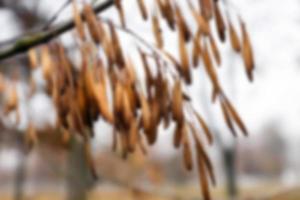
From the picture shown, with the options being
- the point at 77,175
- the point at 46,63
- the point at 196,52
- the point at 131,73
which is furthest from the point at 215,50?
the point at 77,175

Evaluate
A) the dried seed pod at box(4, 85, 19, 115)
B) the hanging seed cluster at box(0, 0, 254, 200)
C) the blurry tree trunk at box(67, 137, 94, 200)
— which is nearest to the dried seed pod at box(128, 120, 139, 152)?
the hanging seed cluster at box(0, 0, 254, 200)

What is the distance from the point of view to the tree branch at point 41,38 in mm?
A: 859

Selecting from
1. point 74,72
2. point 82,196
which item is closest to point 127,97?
point 74,72

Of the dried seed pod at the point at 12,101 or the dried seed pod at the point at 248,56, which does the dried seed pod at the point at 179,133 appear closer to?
the dried seed pod at the point at 248,56

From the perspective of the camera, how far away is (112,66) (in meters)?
0.79

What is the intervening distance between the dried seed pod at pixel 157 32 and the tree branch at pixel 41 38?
0.08m

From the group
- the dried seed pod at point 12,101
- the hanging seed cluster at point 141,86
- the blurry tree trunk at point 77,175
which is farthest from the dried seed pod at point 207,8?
the blurry tree trunk at point 77,175

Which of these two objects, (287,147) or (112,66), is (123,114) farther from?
(287,147)

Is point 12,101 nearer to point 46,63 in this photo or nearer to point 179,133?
point 46,63

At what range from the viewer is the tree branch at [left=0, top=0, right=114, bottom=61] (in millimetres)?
859

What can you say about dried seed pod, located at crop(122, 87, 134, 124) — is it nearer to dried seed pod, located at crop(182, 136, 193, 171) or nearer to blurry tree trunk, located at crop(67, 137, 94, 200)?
dried seed pod, located at crop(182, 136, 193, 171)

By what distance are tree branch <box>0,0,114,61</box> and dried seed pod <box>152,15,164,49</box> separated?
0.08 m

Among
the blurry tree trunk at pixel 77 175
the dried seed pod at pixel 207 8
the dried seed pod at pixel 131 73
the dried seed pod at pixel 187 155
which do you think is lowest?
the dried seed pod at pixel 187 155

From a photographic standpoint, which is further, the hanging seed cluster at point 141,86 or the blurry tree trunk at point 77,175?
the blurry tree trunk at point 77,175
